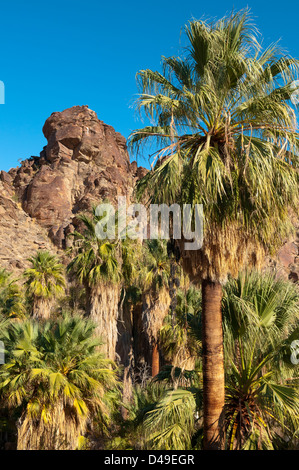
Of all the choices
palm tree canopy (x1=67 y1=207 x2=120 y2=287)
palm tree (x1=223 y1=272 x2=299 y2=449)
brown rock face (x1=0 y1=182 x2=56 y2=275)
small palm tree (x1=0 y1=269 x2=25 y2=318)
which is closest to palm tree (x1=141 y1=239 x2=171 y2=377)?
palm tree canopy (x1=67 y1=207 x2=120 y2=287)

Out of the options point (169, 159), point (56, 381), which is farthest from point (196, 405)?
point (169, 159)

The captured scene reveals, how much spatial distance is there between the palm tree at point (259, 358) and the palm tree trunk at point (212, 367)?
493mm

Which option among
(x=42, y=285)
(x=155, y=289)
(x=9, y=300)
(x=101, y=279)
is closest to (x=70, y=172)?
(x=9, y=300)

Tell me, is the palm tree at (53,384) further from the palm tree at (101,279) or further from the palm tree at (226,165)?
the palm tree at (101,279)

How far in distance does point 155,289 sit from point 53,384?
1207cm

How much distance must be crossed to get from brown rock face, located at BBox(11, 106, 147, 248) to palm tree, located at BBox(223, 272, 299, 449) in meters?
41.1

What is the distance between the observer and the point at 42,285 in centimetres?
1981

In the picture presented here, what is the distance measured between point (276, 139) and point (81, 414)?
6.91 metres

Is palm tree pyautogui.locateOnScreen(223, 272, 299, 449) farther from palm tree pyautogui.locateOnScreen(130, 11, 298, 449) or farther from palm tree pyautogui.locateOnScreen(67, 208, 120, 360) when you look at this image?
palm tree pyautogui.locateOnScreen(67, 208, 120, 360)

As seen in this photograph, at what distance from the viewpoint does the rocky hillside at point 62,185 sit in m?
44.3

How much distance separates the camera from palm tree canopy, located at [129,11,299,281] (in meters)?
5.63

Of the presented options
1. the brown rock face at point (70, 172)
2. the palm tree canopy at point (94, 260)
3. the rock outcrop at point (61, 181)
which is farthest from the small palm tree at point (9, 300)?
the brown rock face at point (70, 172)

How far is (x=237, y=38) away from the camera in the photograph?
6.09 m

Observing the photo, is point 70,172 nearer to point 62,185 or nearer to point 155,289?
point 62,185
